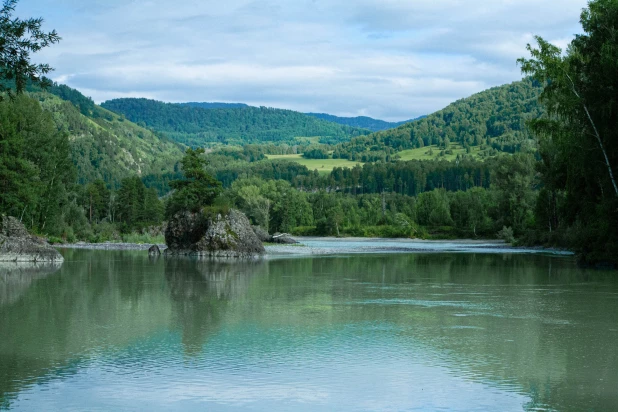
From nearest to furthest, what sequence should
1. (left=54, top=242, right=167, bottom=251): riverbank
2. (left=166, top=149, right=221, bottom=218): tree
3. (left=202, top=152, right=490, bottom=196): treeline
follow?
(left=166, top=149, right=221, bottom=218): tree, (left=54, top=242, right=167, bottom=251): riverbank, (left=202, top=152, right=490, bottom=196): treeline

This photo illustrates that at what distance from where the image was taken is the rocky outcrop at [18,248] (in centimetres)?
3900

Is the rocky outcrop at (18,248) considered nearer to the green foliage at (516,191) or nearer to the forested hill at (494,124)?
the green foliage at (516,191)

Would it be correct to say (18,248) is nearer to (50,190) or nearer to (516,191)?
(50,190)

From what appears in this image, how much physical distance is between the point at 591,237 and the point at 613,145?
210 inches

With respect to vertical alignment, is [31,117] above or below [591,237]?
above

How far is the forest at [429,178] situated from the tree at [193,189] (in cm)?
17

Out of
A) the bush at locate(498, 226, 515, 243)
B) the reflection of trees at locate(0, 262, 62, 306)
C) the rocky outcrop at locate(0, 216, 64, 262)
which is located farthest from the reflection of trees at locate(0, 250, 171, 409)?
the bush at locate(498, 226, 515, 243)

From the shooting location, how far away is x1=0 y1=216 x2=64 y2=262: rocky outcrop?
39000mm

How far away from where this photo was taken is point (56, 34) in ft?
47.2

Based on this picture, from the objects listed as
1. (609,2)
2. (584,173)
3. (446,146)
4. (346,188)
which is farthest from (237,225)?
(446,146)

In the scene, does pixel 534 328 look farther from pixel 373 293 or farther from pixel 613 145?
pixel 613 145

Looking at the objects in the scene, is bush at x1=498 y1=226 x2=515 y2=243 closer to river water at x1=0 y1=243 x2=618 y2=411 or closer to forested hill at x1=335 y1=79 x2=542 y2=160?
river water at x1=0 y1=243 x2=618 y2=411

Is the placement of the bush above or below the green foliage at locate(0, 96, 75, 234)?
below

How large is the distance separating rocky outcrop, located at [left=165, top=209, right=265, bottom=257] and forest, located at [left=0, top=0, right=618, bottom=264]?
2077mm
